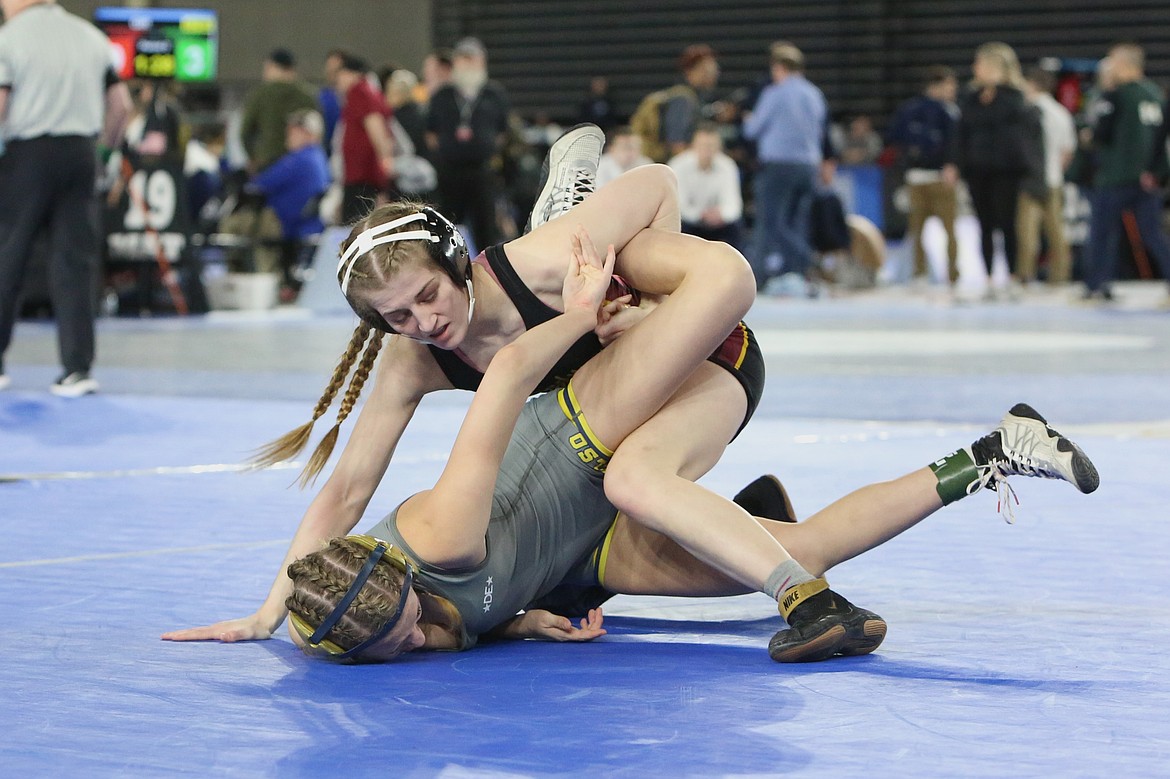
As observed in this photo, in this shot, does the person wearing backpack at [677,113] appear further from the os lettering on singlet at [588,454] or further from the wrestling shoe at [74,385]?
the os lettering on singlet at [588,454]

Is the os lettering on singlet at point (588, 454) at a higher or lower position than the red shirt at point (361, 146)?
higher

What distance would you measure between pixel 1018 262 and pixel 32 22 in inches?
369

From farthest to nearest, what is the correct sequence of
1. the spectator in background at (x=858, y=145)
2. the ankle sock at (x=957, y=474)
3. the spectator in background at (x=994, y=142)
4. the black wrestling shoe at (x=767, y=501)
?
the spectator in background at (x=858, y=145) → the spectator in background at (x=994, y=142) → the black wrestling shoe at (x=767, y=501) → the ankle sock at (x=957, y=474)

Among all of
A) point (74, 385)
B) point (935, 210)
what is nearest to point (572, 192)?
point (74, 385)

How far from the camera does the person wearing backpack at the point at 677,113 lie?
44.0 feet

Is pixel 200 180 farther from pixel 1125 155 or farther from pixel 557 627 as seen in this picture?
pixel 557 627

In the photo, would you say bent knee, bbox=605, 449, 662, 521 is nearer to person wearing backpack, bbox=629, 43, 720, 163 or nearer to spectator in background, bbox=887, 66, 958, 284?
person wearing backpack, bbox=629, 43, 720, 163

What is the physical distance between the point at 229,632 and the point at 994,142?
10195 mm

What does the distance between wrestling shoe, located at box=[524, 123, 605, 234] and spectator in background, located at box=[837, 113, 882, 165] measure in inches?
521

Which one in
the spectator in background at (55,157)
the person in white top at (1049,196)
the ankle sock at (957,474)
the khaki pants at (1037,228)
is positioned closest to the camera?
the ankle sock at (957,474)

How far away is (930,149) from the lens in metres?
14.5

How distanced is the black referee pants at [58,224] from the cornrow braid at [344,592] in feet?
15.2

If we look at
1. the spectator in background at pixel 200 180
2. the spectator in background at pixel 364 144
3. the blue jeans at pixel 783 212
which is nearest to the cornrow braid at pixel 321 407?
the spectator in background at pixel 364 144

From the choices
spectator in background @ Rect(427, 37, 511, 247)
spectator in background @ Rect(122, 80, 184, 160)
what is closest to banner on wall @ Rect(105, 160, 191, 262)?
spectator in background @ Rect(122, 80, 184, 160)
